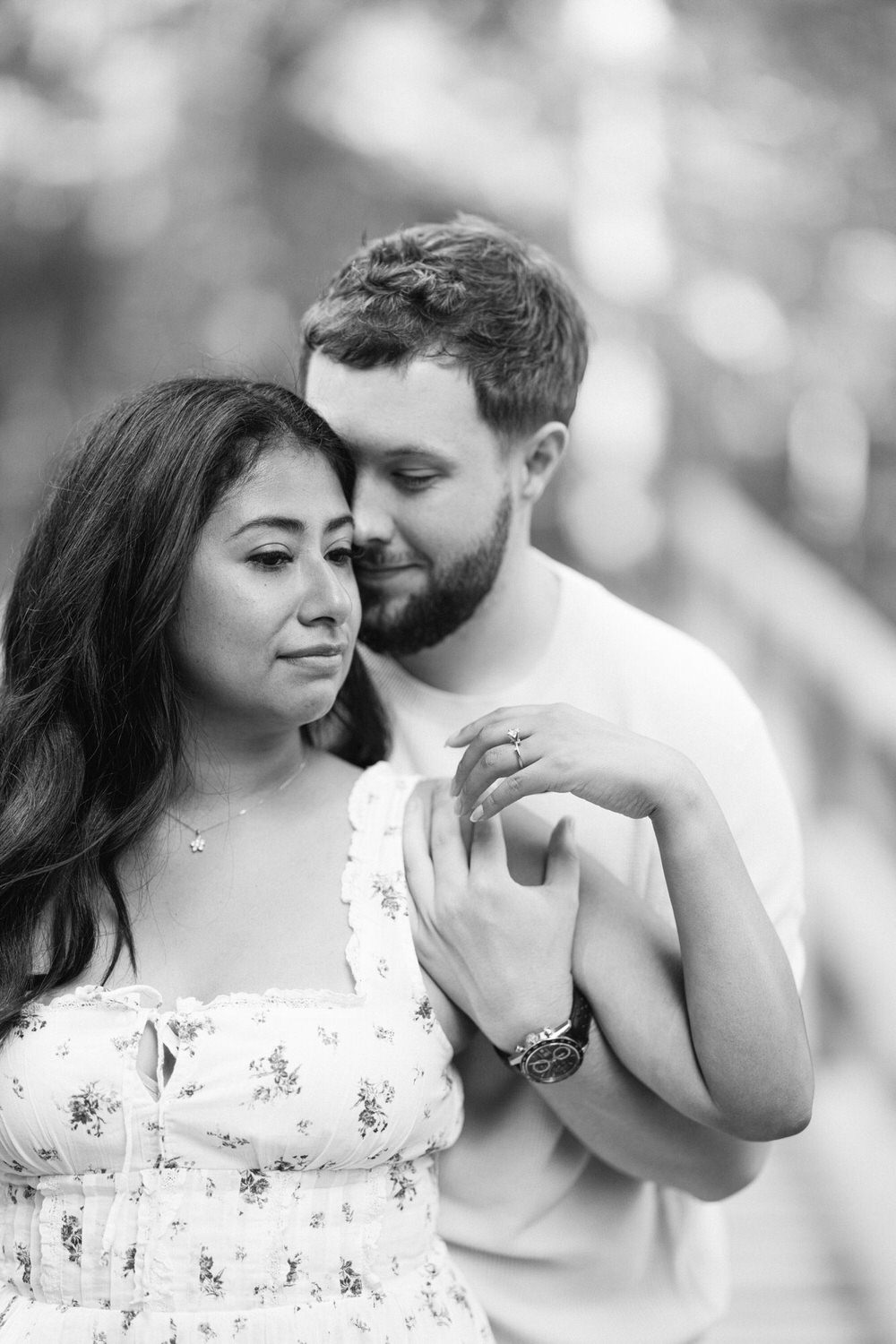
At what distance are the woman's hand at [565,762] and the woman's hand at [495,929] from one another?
9cm

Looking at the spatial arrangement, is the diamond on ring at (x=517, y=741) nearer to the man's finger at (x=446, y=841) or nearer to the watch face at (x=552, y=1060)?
the man's finger at (x=446, y=841)

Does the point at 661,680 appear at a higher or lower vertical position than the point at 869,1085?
higher

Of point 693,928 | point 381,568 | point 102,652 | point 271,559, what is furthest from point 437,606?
point 693,928

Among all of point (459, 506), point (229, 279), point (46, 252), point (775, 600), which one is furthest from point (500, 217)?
point (459, 506)

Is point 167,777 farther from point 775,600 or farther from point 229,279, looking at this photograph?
point 229,279

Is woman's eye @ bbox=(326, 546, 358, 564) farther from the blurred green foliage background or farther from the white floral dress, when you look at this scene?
the blurred green foliage background

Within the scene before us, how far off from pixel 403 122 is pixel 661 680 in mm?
4253

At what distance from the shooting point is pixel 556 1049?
1.48 metres

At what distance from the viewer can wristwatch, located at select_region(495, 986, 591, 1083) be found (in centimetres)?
147

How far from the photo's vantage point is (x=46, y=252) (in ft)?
17.2

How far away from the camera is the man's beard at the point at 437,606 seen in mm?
1778

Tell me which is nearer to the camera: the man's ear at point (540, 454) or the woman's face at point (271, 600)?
the woman's face at point (271, 600)

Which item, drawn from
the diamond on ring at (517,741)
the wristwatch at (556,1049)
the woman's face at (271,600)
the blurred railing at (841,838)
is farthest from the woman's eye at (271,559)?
the blurred railing at (841,838)

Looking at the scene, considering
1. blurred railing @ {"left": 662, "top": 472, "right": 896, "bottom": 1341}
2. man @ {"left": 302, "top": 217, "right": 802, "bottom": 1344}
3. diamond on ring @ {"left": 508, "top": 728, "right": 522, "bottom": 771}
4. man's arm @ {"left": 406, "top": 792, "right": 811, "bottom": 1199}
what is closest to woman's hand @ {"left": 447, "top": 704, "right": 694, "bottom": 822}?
diamond on ring @ {"left": 508, "top": 728, "right": 522, "bottom": 771}
